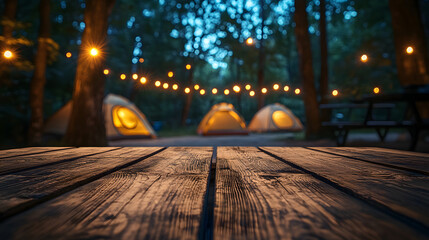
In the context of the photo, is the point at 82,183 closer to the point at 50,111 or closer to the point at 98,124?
the point at 98,124

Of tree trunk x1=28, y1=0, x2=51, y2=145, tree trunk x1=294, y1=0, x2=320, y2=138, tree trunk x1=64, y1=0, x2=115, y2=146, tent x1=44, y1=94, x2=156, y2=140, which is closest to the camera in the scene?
tree trunk x1=64, y1=0, x2=115, y2=146

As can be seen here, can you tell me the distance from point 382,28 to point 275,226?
18.3 m

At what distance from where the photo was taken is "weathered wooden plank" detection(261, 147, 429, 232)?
721 mm

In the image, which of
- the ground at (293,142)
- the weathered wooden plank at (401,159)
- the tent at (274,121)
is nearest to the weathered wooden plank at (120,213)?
the weathered wooden plank at (401,159)

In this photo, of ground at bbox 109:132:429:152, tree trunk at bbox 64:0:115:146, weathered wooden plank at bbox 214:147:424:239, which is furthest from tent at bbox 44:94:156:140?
weathered wooden plank at bbox 214:147:424:239

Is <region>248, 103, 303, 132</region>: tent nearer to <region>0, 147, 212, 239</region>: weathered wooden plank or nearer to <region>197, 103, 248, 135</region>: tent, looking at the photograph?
<region>197, 103, 248, 135</region>: tent

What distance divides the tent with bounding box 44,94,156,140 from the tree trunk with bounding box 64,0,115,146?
3385 mm

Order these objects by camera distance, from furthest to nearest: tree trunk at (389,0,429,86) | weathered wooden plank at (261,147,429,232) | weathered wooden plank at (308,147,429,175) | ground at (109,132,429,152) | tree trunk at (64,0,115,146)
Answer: ground at (109,132,429,152) < tree trunk at (64,0,115,146) < tree trunk at (389,0,429,86) < weathered wooden plank at (308,147,429,175) < weathered wooden plank at (261,147,429,232)

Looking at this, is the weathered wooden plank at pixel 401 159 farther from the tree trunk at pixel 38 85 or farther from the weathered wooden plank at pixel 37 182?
the tree trunk at pixel 38 85

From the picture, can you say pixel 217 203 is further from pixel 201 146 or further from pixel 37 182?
pixel 201 146

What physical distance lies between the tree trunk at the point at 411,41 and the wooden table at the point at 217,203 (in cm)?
626

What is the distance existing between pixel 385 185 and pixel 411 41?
685 centimetres

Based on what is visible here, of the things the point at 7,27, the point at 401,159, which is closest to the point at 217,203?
the point at 401,159

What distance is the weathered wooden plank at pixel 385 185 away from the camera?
0.72m
